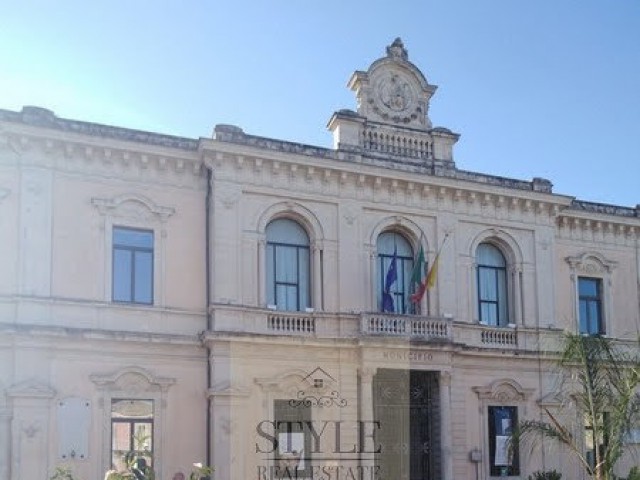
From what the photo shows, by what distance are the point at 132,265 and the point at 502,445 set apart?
36.5 ft

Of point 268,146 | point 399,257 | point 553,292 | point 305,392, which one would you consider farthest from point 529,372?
point 268,146

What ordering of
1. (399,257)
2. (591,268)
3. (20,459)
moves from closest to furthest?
(20,459), (399,257), (591,268)

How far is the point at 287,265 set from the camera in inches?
1004

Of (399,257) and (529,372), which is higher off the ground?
(399,257)

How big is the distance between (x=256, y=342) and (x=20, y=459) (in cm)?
597

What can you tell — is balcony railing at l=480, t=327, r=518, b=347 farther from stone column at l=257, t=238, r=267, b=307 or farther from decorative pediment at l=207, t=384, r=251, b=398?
decorative pediment at l=207, t=384, r=251, b=398

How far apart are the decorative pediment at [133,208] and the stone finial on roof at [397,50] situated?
7.99m

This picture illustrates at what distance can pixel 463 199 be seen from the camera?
90.0 feet

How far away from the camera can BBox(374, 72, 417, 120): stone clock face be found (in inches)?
1069

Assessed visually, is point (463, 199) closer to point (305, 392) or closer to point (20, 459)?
point (305, 392)

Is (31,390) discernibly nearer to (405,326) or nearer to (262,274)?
(262,274)

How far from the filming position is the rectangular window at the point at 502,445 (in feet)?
87.2

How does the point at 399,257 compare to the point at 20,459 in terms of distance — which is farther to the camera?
the point at 399,257

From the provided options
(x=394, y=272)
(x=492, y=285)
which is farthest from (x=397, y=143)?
(x=492, y=285)
